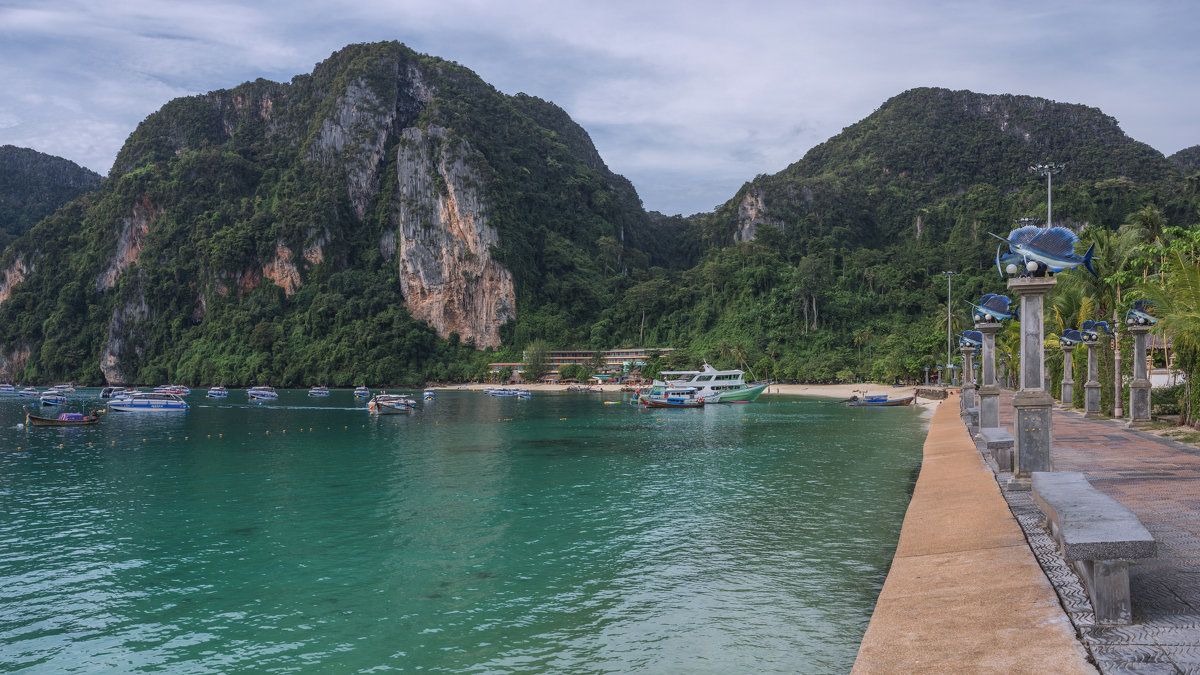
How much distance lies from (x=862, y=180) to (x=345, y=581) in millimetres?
175234

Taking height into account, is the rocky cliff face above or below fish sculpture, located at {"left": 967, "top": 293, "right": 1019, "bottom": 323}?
above

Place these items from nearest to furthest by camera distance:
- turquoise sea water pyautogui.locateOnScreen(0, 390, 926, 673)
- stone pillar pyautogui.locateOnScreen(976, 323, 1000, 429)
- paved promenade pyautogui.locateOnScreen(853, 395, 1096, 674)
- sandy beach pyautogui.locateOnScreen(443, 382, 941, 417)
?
paved promenade pyautogui.locateOnScreen(853, 395, 1096, 674) < turquoise sea water pyautogui.locateOnScreen(0, 390, 926, 673) < stone pillar pyautogui.locateOnScreen(976, 323, 1000, 429) < sandy beach pyautogui.locateOnScreen(443, 382, 941, 417)

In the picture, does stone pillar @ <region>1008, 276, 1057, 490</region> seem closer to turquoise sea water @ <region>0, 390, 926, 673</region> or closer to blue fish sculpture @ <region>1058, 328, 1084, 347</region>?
turquoise sea water @ <region>0, 390, 926, 673</region>

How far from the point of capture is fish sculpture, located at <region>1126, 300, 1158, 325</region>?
23.0 m

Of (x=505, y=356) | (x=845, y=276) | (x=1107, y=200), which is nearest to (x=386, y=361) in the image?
(x=505, y=356)

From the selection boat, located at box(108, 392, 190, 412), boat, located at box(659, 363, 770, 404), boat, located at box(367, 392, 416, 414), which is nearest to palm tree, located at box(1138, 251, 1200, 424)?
boat, located at box(659, 363, 770, 404)

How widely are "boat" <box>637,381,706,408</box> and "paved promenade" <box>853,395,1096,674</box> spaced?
53902 mm

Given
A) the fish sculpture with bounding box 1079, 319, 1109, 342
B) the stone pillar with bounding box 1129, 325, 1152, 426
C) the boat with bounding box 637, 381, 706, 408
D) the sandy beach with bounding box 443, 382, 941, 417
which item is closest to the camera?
the stone pillar with bounding box 1129, 325, 1152, 426

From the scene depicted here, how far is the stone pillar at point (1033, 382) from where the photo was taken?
12.1 meters

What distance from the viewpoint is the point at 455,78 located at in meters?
192

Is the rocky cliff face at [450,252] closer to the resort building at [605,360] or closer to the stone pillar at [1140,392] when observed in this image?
the resort building at [605,360]

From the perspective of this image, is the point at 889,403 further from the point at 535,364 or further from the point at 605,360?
the point at 535,364

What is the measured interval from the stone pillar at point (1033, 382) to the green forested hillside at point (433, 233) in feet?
357

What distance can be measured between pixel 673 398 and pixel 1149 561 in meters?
60.5
